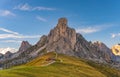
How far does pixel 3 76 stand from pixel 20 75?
869cm

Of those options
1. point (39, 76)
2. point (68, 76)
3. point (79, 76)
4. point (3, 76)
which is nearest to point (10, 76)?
point (3, 76)

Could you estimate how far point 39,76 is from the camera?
93750 millimetres

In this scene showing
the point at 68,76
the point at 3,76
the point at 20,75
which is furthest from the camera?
the point at 68,76

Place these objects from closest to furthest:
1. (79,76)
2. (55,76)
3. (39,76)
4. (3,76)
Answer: (3,76) → (39,76) → (55,76) → (79,76)

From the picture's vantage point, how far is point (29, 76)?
88.4m

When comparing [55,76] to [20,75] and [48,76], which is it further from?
[20,75]

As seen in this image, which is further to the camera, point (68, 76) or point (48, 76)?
point (68, 76)

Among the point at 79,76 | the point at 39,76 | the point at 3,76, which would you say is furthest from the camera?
the point at 79,76

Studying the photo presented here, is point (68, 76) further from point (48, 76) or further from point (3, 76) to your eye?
point (3, 76)

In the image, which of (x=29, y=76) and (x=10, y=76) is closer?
(x=10, y=76)

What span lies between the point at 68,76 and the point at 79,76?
576 inches

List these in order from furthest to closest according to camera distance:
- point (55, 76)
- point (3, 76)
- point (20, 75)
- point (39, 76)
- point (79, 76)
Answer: point (79, 76)
point (55, 76)
point (39, 76)
point (20, 75)
point (3, 76)

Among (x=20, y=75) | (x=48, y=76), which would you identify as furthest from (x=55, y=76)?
(x=20, y=75)

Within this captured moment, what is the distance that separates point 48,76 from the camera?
99.6 meters
